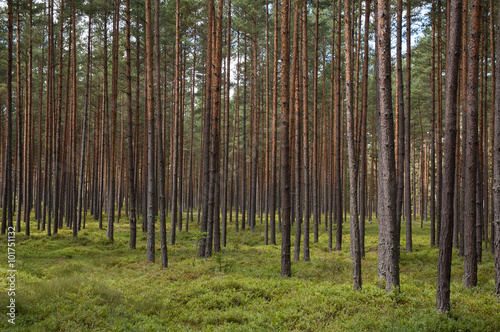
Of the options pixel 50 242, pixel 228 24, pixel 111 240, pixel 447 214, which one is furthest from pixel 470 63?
pixel 50 242

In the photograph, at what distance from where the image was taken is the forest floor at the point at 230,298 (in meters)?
6.51

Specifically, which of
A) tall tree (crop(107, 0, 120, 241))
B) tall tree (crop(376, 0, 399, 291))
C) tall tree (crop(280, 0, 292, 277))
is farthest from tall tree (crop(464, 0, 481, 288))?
tall tree (crop(107, 0, 120, 241))

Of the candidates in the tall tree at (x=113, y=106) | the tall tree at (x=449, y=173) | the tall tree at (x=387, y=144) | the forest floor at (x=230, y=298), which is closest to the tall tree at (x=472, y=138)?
the forest floor at (x=230, y=298)

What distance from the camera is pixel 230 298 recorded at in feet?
27.3

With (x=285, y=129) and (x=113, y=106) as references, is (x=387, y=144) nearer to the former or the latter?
(x=285, y=129)

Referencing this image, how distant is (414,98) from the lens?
29688mm

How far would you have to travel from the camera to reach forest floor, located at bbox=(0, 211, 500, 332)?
651 cm

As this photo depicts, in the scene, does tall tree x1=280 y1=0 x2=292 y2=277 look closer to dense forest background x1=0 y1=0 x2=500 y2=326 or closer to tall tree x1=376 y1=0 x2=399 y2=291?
dense forest background x1=0 y1=0 x2=500 y2=326

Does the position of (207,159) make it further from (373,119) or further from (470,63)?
(373,119)

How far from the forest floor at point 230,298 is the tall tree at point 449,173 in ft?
1.70

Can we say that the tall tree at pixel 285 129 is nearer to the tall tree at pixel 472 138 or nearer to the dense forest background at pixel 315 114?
the dense forest background at pixel 315 114

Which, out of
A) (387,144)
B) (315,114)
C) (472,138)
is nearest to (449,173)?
(387,144)

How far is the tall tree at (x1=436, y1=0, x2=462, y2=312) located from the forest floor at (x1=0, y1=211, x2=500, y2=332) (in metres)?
0.52

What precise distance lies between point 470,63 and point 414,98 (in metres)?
23.2
